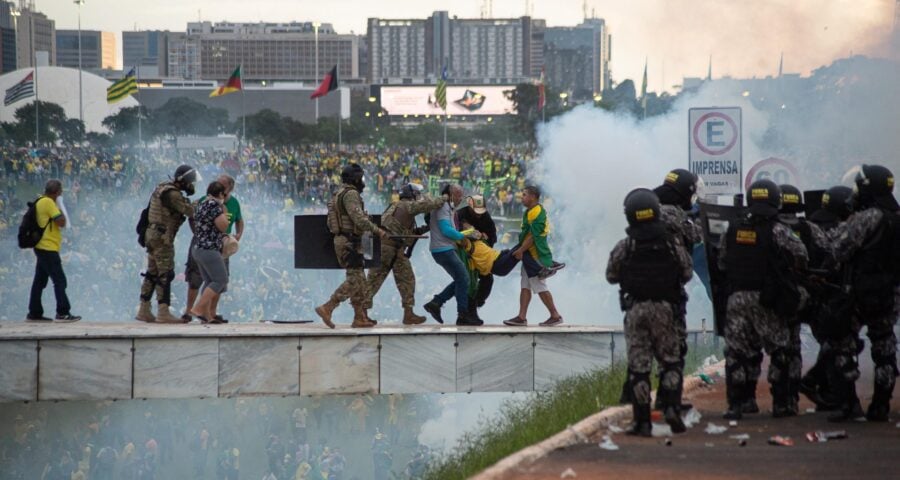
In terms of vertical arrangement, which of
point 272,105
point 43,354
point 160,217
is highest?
point 272,105

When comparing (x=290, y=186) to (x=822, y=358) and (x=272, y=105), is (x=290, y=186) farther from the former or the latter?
(x=272, y=105)

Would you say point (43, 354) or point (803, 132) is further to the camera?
point (803, 132)

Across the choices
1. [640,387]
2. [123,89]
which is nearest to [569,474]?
[640,387]

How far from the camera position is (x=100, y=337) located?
47.9 ft

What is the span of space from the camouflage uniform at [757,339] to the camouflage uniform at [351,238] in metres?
5.16

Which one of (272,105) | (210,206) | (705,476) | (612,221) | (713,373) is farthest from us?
(272,105)

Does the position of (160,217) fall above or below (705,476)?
above

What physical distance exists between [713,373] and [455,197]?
3709 millimetres

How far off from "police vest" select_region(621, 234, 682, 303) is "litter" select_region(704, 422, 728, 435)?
1011 millimetres

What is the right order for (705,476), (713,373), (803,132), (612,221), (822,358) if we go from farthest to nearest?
1. (612,221)
2. (803,132)
3. (713,373)
4. (822,358)
5. (705,476)

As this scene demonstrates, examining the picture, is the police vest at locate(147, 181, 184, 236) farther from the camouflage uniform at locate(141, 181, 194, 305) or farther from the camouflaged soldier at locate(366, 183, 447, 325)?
the camouflaged soldier at locate(366, 183, 447, 325)

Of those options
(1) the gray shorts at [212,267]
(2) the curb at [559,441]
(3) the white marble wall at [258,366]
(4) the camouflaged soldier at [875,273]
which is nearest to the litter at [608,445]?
(2) the curb at [559,441]

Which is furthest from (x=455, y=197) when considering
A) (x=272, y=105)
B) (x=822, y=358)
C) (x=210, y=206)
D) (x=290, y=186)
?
(x=272, y=105)

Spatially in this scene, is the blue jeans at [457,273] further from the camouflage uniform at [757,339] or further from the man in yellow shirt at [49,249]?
the camouflage uniform at [757,339]
